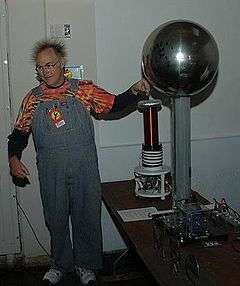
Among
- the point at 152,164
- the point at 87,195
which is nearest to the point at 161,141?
the point at 152,164

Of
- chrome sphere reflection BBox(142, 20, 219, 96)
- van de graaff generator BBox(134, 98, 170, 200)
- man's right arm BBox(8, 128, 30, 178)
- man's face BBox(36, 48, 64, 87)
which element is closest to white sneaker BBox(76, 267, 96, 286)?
van de graaff generator BBox(134, 98, 170, 200)

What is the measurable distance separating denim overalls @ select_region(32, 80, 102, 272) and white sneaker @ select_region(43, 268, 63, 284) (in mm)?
57

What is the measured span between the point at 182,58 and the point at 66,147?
28.4 inches

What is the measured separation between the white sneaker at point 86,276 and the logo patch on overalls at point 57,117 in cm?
72

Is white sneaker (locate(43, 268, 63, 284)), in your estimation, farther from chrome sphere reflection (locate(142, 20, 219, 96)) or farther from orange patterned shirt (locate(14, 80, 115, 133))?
chrome sphere reflection (locate(142, 20, 219, 96))

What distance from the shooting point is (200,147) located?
266 cm

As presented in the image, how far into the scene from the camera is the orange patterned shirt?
6.90 feet

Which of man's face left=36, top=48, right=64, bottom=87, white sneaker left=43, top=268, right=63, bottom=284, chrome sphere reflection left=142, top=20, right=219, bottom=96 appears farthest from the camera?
white sneaker left=43, top=268, right=63, bottom=284

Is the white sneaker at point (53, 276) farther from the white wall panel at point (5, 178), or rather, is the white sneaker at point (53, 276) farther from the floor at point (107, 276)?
the white wall panel at point (5, 178)

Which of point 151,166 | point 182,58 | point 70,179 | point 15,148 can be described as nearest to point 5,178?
point 15,148

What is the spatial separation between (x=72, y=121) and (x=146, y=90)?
36cm

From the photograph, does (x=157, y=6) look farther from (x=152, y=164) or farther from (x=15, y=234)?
(x=15, y=234)

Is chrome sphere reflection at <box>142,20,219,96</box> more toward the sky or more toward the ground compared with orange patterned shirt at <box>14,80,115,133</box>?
more toward the sky

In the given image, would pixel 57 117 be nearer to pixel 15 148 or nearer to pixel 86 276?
pixel 15 148
